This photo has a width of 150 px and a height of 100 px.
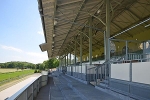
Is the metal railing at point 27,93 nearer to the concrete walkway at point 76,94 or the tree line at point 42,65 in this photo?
the concrete walkway at point 76,94

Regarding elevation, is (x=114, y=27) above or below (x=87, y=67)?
above

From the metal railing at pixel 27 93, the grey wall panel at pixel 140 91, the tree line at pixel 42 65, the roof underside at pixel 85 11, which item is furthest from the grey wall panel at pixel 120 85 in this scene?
the tree line at pixel 42 65

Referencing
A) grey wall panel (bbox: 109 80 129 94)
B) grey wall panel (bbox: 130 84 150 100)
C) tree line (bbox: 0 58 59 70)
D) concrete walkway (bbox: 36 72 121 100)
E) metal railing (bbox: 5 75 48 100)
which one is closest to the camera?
metal railing (bbox: 5 75 48 100)

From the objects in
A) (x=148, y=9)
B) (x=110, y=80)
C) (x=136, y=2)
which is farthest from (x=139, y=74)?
(x=148, y=9)

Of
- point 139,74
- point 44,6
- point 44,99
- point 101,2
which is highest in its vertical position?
point 101,2

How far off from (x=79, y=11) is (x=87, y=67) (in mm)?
4861

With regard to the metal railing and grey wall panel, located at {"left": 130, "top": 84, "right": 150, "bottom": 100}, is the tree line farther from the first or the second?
grey wall panel, located at {"left": 130, "top": 84, "right": 150, "bottom": 100}

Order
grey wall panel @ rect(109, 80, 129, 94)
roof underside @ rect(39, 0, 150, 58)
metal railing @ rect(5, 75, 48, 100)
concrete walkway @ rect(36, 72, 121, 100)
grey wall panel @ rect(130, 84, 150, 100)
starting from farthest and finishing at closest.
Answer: roof underside @ rect(39, 0, 150, 58) < concrete walkway @ rect(36, 72, 121, 100) < grey wall panel @ rect(109, 80, 129, 94) < grey wall panel @ rect(130, 84, 150, 100) < metal railing @ rect(5, 75, 48, 100)

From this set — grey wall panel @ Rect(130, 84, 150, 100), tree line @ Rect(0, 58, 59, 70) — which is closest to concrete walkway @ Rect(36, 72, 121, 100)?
grey wall panel @ Rect(130, 84, 150, 100)

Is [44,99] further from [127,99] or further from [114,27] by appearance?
[114,27]

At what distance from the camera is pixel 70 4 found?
1379 cm

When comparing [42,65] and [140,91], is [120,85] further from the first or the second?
[42,65]

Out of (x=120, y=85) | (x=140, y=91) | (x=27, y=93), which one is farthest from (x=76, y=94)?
(x=140, y=91)

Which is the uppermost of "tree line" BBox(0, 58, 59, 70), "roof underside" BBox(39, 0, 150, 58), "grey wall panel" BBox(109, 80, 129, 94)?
"roof underside" BBox(39, 0, 150, 58)
